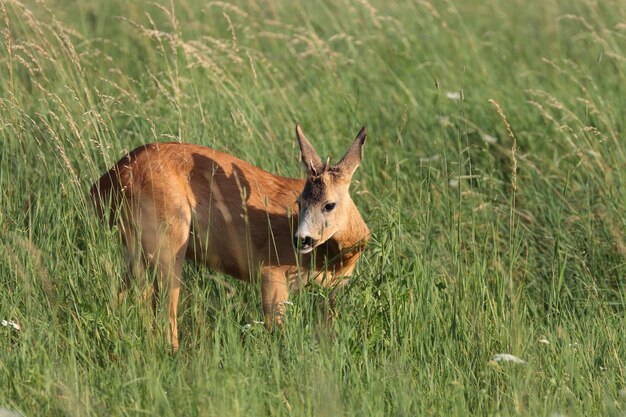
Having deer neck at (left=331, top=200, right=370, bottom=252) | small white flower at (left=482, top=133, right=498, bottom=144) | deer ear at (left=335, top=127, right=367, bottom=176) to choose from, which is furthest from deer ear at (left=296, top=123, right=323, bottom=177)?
small white flower at (left=482, top=133, right=498, bottom=144)

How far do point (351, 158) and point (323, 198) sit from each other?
0.28 metres

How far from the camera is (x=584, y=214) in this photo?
658cm

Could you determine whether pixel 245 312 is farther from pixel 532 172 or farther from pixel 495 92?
pixel 495 92

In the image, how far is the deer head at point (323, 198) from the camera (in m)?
5.54

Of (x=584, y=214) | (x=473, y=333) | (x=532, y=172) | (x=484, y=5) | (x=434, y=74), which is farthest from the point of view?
(x=484, y=5)

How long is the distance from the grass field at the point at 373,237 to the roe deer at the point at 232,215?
153 millimetres

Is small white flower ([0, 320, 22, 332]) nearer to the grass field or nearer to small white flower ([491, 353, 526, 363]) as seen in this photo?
the grass field

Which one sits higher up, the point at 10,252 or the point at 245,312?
the point at 10,252

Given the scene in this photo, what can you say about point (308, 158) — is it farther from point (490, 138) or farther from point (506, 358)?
point (490, 138)

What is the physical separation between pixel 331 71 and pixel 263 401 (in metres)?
4.28

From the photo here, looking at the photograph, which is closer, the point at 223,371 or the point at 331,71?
the point at 223,371

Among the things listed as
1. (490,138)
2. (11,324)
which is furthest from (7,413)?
(490,138)

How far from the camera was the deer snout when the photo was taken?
5434 mm

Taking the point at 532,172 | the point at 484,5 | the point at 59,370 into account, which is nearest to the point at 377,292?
the point at 59,370
